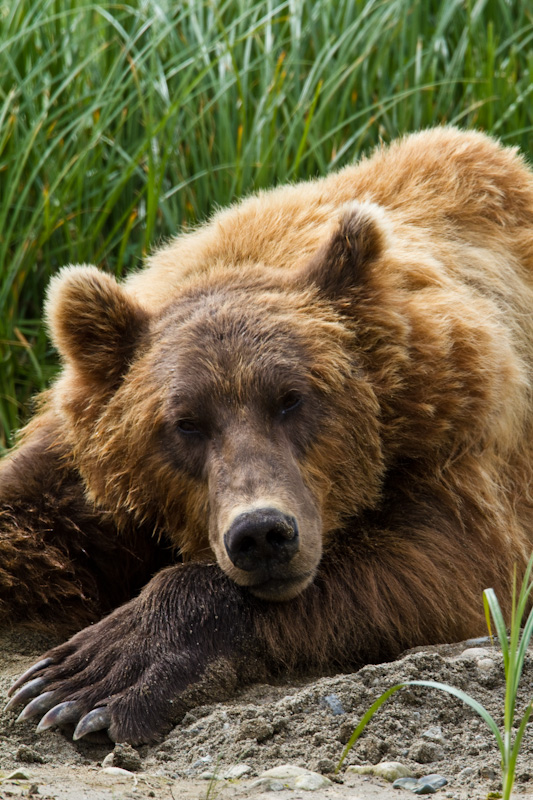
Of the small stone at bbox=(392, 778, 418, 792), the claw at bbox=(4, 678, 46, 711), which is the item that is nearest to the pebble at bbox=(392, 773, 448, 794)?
the small stone at bbox=(392, 778, 418, 792)

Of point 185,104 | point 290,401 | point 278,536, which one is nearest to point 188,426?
point 290,401

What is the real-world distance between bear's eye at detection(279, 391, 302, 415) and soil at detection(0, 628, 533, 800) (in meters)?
0.94

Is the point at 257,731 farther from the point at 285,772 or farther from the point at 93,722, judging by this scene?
the point at 93,722

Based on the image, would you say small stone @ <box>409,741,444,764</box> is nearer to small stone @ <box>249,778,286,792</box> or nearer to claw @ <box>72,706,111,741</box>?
small stone @ <box>249,778,286,792</box>

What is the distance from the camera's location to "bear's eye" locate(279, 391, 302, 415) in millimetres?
3602

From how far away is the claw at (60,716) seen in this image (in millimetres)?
3111

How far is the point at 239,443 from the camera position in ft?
11.3

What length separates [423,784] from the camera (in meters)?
2.44

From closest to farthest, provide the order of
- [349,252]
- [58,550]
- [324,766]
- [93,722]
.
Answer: [324,766]
[93,722]
[349,252]
[58,550]

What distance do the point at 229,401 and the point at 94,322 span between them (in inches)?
27.5

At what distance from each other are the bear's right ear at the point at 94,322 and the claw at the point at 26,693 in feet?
3.92

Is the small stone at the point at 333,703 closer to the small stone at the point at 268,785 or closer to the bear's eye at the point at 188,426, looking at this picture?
the small stone at the point at 268,785

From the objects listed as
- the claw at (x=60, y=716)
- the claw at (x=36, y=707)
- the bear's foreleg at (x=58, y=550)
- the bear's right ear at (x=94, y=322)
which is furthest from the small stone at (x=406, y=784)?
the bear's right ear at (x=94, y=322)

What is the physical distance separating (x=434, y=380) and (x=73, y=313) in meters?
1.37
